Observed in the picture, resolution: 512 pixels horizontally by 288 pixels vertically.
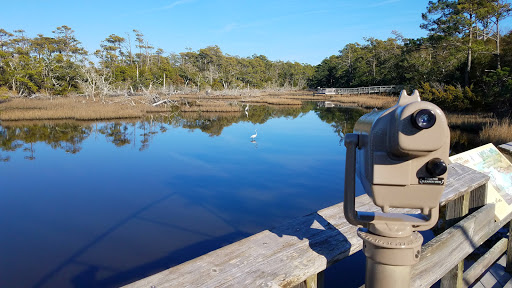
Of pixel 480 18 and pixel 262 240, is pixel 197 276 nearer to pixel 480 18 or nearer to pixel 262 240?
pixel 262 240

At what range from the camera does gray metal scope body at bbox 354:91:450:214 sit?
792 mm

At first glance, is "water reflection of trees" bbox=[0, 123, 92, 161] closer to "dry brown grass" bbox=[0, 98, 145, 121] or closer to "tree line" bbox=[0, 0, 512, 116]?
"dry brown grass" bbox=[0, 98, 145, 121]

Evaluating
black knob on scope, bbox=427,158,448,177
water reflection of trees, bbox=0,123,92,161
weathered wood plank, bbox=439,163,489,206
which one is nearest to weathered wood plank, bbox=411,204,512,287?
weathered wood plank, bbox=439,163,489,206

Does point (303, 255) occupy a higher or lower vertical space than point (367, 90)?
lower

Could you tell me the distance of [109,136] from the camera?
1541 centimetres

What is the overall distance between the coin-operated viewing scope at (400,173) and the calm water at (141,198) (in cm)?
362

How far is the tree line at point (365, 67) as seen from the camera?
62.6 feet

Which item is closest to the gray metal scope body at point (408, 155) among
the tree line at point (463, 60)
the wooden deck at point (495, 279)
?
the wooden deck at point (495, 279)

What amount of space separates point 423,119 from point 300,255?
54 centimetres

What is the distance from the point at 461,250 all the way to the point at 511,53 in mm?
21751

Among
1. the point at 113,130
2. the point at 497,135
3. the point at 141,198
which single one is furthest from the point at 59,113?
the point at 497,135

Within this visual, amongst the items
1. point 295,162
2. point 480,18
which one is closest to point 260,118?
point 295,162

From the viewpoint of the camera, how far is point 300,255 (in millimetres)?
1050

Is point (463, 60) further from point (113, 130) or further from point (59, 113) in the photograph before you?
point (59, 113)
